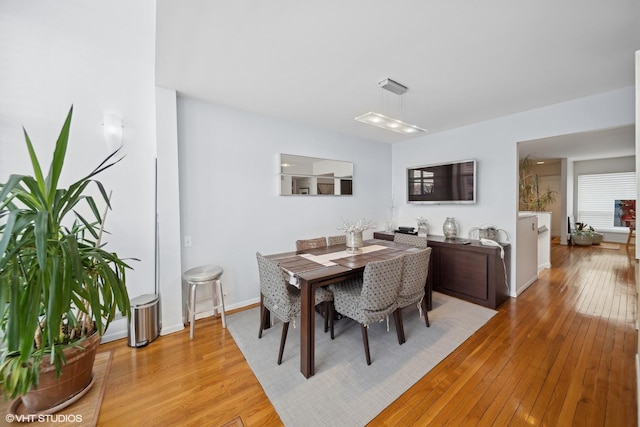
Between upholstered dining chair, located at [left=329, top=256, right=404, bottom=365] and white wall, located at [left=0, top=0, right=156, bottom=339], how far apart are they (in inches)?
83.6

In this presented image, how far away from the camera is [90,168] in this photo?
7.45ft

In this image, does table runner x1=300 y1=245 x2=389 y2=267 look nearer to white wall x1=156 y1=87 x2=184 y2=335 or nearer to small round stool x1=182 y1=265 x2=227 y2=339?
small round stool x1=182 y1=265 x2=227 y2=339

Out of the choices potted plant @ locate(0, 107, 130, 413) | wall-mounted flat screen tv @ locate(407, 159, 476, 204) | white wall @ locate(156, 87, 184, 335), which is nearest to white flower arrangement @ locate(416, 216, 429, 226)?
wall-mounted flat screen tv @ locate(407, 159, 476, 204)

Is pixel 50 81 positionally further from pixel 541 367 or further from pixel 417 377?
pixel 541 367

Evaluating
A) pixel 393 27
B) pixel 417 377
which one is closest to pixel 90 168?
pixel 393 27

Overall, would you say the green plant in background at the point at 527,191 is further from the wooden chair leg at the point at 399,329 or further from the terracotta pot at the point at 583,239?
the wooden chair leg at the point at 399,329

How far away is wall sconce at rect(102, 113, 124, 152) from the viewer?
2.30 metres

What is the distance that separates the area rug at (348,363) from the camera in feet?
5.28

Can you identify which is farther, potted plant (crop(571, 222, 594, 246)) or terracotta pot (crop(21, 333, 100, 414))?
potted plant (crop(571, 222, 594, 246))

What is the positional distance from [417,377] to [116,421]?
6.68 ft

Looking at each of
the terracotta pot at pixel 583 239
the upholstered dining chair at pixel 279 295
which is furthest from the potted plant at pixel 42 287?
the terracotta pot at pixel 583 239

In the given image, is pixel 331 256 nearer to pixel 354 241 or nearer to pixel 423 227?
pixel 354 241

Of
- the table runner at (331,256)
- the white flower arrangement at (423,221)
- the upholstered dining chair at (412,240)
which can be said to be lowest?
the table runner at (331,256)

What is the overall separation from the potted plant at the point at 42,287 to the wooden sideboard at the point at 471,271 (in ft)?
10.1
